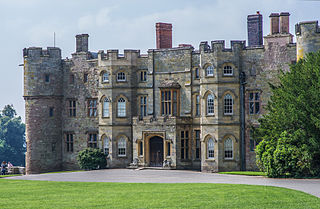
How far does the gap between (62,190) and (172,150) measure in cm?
1612

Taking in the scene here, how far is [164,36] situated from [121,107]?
277 inches

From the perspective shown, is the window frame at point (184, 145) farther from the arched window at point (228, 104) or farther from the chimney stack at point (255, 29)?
the chimney stack at point (255, 29)

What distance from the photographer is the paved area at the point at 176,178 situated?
32.7m

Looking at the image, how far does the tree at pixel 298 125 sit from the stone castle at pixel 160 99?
15.8 ft

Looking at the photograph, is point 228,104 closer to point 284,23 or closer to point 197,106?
point 197,106

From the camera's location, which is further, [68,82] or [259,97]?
[68,82]

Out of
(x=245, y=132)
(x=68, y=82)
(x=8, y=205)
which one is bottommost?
(x=8, y=205)

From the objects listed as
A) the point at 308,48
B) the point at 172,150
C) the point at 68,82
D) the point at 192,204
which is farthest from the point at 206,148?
the point at 192,204

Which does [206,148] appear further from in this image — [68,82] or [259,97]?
[68,82]

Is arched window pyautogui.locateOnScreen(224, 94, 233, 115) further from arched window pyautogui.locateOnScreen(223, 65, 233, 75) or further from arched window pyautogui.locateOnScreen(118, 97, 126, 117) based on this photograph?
arched window pyautogui.locateOnScreen(118, 97, 126, 117)

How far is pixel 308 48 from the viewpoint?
41.5 meters

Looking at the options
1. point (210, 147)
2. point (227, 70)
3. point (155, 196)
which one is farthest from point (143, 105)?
point (155, 196)

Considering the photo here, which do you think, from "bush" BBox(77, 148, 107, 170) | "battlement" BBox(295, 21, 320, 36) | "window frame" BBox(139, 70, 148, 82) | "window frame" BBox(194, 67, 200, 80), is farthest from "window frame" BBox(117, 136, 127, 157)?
"battlement" BBox(295, 21, 320, 36)

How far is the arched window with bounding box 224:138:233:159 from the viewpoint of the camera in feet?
152
